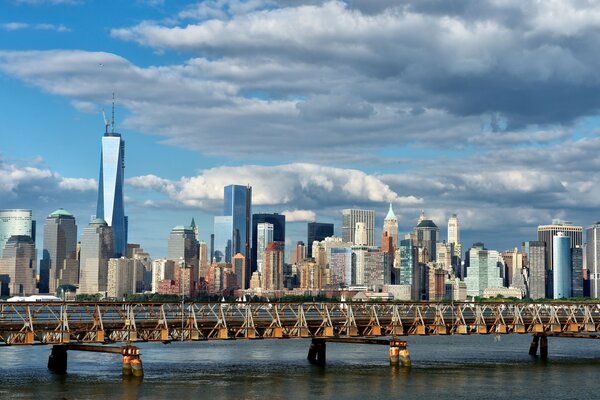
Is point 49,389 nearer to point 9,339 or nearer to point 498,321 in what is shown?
point 9,339

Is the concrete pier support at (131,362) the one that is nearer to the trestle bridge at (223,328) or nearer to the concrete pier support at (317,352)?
the trestle bridge at (223,328)

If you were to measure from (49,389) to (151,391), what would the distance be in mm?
10048

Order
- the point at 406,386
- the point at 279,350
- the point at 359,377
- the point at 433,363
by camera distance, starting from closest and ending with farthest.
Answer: the point at 406,386 → the point at 359,377 → the point at 433,363 → the point at 279,350

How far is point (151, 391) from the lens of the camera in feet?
280

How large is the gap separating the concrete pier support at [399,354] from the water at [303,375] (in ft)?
4.21

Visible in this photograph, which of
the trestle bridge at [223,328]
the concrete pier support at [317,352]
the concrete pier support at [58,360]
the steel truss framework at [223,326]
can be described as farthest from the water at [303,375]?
the steel truss framework at [223,326]

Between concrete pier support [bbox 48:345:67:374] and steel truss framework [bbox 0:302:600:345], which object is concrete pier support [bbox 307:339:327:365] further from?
concrete pier support [bbox 48:345:67:374]

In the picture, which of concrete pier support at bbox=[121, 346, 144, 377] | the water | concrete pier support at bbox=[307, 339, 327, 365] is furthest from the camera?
concrete pier support at bbox=[307, 339, 327, 365]

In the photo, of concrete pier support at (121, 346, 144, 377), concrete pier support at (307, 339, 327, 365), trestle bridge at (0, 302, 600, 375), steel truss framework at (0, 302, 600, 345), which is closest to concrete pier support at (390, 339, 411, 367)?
trestle bridge at (0, 302, 600, 375)

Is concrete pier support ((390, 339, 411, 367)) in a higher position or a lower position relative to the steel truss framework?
lower

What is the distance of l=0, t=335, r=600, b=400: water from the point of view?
282ft

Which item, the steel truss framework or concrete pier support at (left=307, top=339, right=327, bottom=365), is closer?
the steel truss framework

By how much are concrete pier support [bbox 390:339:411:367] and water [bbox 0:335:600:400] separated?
128cm

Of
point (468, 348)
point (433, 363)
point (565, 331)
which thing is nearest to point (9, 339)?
point (433, 363)
